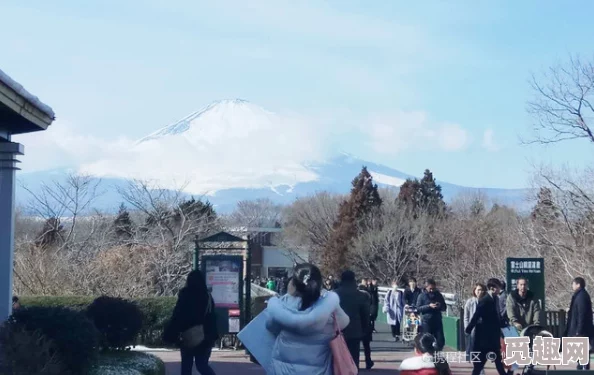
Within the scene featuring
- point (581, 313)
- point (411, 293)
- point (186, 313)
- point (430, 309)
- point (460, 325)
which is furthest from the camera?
point (411, 293)

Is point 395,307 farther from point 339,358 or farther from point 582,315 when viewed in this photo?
point 339,358

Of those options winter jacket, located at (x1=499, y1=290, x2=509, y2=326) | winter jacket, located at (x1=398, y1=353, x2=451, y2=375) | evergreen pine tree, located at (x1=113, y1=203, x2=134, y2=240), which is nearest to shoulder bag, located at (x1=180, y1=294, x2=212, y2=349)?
winter jacket, located at (x1=398, y1=353, x2=451, y2=375)

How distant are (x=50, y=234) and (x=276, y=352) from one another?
2528 cm

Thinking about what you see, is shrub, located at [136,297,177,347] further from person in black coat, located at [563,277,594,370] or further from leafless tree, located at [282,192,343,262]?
leafless tree, located at [282,192,343,262]

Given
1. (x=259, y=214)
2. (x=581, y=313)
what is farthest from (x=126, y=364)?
(x=259, y=214)

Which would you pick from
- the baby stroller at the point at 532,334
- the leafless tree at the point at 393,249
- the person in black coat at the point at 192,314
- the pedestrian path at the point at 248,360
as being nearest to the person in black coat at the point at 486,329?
the baby stroller at the point at 532,334

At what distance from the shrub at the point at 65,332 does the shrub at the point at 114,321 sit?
3926 millimetres

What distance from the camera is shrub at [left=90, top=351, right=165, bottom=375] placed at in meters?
11.8

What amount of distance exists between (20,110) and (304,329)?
5.66 meters

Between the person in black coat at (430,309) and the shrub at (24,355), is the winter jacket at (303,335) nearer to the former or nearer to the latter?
the shrub at (24,355)

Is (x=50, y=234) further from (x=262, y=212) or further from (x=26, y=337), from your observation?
(x=262, y=212)

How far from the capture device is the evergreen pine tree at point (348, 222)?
2281 inches

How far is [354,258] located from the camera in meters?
55.3

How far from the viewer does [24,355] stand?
27.1 ft
